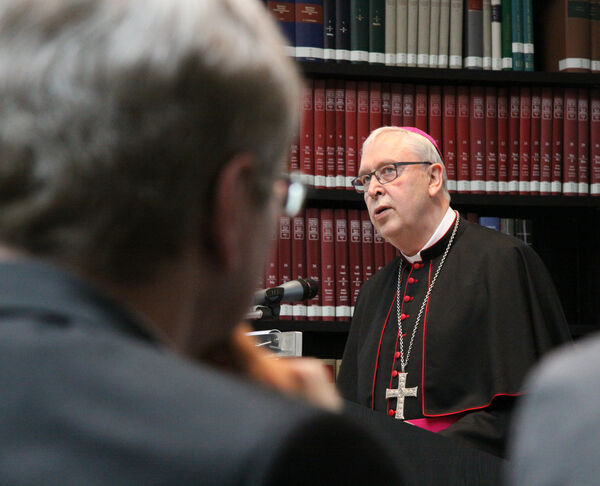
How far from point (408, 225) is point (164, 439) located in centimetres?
267

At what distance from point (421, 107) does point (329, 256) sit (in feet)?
2.22

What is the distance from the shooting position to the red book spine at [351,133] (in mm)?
3467

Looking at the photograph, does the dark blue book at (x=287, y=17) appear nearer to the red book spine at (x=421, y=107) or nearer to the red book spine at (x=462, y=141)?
the red book spine at (x=421, y=107)

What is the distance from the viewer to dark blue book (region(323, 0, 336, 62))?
345 centimetres

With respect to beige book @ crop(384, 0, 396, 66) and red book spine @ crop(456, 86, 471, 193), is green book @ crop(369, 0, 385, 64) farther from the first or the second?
red book spine @ crop(456, 86, 471, 193)

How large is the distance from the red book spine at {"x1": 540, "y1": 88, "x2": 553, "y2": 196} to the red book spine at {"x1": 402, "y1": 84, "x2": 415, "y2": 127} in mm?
497

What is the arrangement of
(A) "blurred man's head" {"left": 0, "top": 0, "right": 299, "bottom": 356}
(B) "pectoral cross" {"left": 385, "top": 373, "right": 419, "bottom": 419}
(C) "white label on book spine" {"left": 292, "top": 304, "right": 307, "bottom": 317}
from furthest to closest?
(C) "white label on book spine" {"left": 292, "top": 304, "right": 307, "bottom": 317} → (B) "pectoral cross" {"left": 385, "top": 373, "right": 419, "bottom": 419} → (A) "blurred man's head" {"left": 0, "top": 0, "right": 299, "bottom": 356}

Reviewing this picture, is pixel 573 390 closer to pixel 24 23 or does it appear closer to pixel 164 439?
pixel 164 439

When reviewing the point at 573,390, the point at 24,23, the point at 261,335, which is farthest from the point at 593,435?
the point at 261,335

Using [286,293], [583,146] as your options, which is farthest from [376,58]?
[286,293]

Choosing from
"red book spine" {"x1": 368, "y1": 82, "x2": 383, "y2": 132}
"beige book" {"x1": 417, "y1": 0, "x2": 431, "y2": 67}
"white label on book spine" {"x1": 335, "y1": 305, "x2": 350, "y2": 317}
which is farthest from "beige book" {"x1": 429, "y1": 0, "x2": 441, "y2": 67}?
"white label on book spine" {"x1": 335, "y1": 305, "x2": 350, "y2": 317}

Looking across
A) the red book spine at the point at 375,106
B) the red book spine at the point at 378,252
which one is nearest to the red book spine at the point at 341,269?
the red book spine at the point at 378,252

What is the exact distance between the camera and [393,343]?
309cm

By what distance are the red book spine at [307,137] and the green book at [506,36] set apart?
2.45 feet
